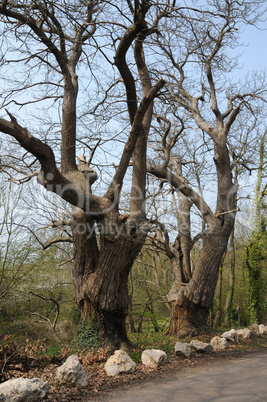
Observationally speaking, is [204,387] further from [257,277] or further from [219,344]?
[257,277]

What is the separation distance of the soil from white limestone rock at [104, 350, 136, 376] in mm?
89

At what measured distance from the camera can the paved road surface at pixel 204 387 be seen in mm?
5035

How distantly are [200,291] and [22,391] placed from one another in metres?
8.05

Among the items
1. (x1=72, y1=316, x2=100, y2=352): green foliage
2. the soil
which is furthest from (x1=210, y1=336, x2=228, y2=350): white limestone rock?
(x1=72, y1=316, x2=100, y2=352): green foliage

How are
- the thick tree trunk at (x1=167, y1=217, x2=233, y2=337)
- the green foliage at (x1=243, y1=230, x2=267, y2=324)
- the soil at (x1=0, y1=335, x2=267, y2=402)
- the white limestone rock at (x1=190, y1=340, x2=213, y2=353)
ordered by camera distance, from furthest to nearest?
1. the green foliage at (x1=243, y1=230, x2=267, y2=324)
2. the thick tree trunk at (x1=167, y1=217, x2=233, y2=337)
3. the white limestone rock at (x1=190, y1=340, x2=213, y2=353)
4. the soil at (x1=0, y1=335, x2=267, y2=402)

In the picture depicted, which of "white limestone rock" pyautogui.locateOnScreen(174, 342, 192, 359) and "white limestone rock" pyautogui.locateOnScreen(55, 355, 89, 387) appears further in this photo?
"white limestone rock" pyautogui.locateOnScreen(174, 342, 192, 359)

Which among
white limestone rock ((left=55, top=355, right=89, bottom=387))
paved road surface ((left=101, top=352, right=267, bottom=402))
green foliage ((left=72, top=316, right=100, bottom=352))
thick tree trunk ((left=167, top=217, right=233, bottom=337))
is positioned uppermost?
thick tree trunk ((left=167, top=217, right=233, bottom=337))

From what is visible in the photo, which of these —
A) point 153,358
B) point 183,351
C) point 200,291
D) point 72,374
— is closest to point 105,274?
point 153,358

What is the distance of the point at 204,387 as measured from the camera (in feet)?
18.4

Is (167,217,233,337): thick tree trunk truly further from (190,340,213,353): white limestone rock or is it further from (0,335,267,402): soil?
(0,335,267,402): soil

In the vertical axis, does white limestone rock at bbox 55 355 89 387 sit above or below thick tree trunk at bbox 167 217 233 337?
below

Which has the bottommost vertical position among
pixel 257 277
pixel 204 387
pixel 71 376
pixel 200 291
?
pixel 204 387

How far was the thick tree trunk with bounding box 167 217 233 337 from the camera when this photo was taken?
38.8 feet

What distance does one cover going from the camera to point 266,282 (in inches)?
659
